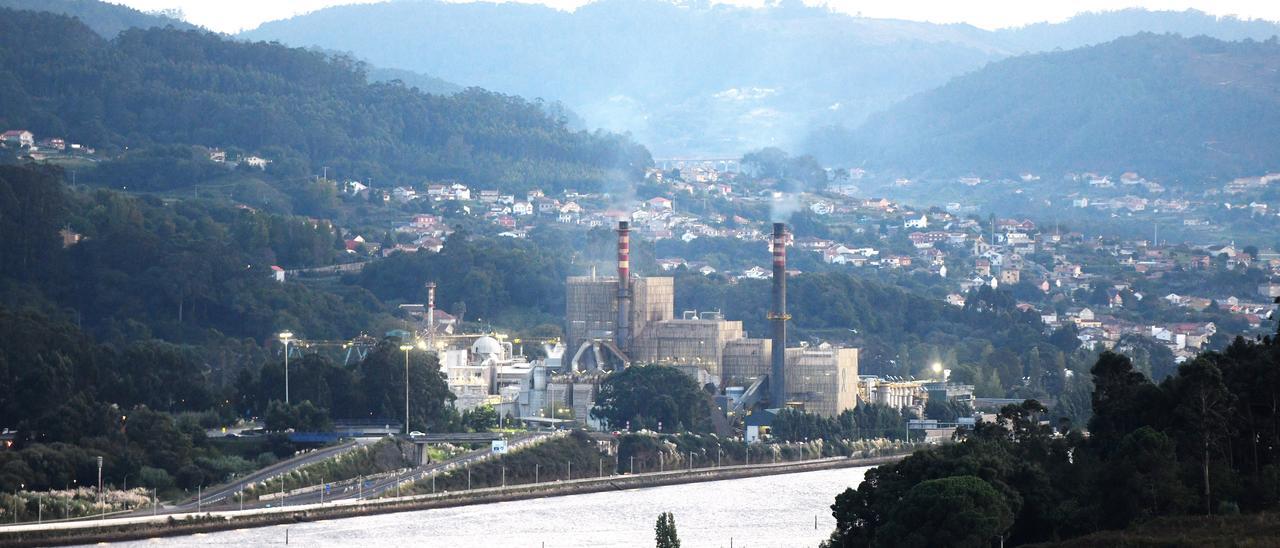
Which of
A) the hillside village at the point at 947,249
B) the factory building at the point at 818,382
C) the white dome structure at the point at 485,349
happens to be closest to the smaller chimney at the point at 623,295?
the white dome structure at the point at 485,349

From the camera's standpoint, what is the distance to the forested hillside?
148500 mm

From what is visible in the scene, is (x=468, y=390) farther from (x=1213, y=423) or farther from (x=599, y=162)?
(x=599, y=162)

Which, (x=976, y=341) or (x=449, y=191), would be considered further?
(x=449, y=191)

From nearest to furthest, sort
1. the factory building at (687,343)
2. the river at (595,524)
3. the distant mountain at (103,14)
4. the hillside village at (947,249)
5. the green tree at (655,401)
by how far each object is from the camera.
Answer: the river at (595,524) → the green tree at (655,401) → the factory building at (687,343) → the hillside village at (947,249) → the distant mountain at (103,14)

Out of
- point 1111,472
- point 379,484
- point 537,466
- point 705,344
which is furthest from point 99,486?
point 705,344

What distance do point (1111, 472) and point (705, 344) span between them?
146 ft

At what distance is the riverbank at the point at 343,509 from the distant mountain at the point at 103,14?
115676 millimetres

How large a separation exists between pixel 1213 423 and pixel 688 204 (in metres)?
114

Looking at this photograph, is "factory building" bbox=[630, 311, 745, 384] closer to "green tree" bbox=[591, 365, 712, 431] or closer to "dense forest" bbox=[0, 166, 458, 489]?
"green tree" bbox=[591, 365, 712, 431]

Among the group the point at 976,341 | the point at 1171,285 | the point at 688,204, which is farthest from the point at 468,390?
the point at 688,204

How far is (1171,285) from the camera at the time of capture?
13700cm

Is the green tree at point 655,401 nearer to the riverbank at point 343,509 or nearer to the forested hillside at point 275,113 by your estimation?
the riverbank at point 343,509

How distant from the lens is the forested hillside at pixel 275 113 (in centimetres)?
14850

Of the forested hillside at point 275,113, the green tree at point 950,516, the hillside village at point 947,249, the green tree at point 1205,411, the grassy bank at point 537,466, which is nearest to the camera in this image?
the green tree at point 950,516
